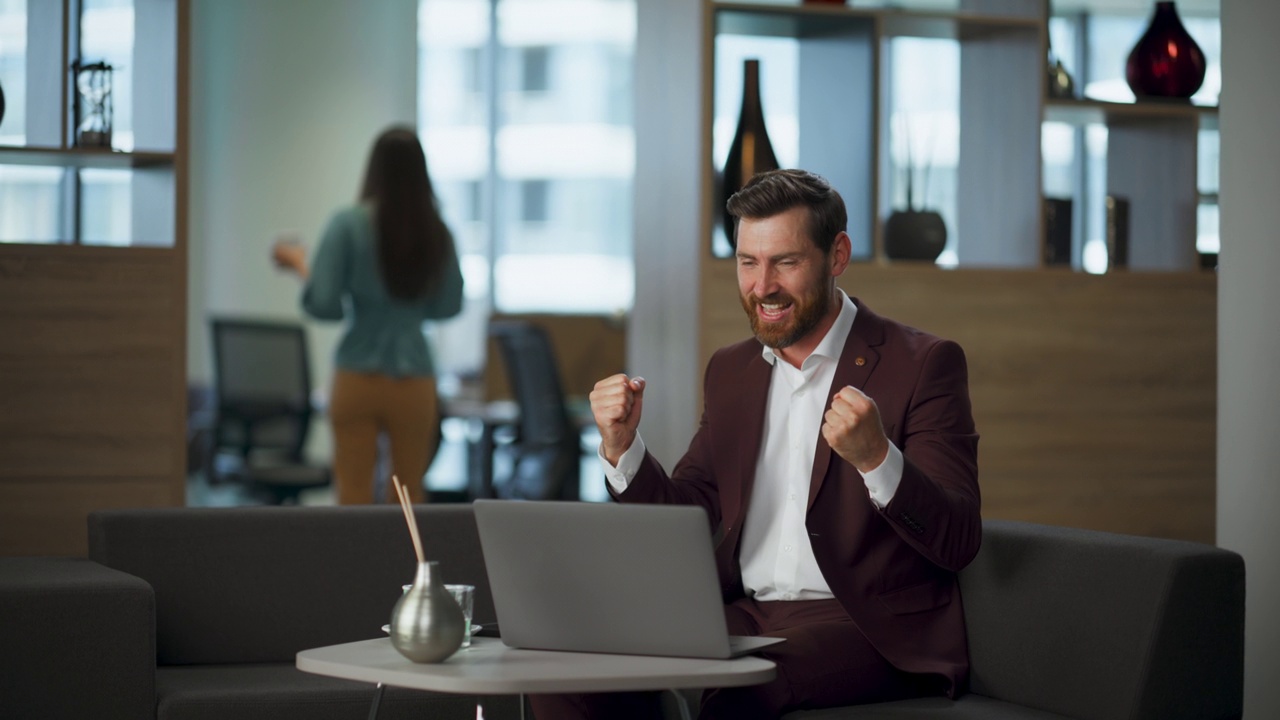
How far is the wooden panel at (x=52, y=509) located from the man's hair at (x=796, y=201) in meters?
1.99

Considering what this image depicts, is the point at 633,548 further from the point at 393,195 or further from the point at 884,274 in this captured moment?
the point at 393,195

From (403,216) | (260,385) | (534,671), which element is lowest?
(534,671)

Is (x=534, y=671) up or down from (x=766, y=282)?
down

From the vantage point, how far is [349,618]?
2.88 metres

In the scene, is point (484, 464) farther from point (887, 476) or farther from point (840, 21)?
point (887, 476)

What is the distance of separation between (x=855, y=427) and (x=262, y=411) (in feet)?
15.5

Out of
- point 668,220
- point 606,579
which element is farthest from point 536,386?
point 606,579

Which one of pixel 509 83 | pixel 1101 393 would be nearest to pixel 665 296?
pixel 1101 393

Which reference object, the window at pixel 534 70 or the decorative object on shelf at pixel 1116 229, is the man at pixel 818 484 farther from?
the window at pixel 534 70

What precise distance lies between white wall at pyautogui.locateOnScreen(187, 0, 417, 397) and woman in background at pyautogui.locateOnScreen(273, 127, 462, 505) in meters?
4.17

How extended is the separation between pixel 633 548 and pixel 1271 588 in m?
1.40

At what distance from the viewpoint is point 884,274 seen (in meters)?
4.08

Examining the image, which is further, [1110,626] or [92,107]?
[92,107]

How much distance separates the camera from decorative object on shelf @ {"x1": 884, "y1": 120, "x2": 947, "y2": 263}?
4.17 metres
